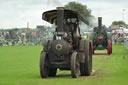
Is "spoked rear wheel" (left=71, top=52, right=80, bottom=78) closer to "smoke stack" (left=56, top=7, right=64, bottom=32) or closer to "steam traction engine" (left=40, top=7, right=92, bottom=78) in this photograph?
"steam traction engine" (left=40, top=7, right=92, bottom=78)

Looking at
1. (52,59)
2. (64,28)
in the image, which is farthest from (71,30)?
(52,59)

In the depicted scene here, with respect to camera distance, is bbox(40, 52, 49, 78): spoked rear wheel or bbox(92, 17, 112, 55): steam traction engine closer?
bbox(40, 52, 49, 78): spoked rear wheel

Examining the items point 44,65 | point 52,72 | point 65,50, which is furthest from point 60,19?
point 52,72

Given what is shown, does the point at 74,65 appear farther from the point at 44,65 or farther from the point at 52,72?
the point at 52,72

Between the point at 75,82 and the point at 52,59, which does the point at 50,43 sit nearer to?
the point at 52,59

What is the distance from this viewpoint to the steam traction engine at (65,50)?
46.7 ft

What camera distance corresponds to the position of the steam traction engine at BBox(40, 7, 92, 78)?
46.7ft

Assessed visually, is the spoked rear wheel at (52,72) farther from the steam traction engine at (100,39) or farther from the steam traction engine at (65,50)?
the steam traction engine at (100,39)

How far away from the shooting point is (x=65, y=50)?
1418cm

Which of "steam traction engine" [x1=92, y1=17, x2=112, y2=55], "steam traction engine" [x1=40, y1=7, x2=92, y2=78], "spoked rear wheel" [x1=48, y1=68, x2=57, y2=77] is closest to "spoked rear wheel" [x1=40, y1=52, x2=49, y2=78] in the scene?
"steam traction engine" [x1=40, y1=7, x2=92, y2=78]

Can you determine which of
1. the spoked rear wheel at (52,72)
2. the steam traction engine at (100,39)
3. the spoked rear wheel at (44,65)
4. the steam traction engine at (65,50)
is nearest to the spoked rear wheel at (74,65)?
the steam traction engine at (65,50)

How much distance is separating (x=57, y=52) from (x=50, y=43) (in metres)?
0.61

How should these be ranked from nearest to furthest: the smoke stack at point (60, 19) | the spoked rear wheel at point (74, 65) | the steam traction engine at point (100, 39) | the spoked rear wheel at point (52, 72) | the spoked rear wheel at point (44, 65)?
1. the spoked rear wheel at point (74, 65)
2. the spoked rear wheel at point (44, 65)
3. the smoke stack at point (60, 19)
4. the spoked rear wheel at point (52, 72)
5. the steam traction engine at point (100, 39)

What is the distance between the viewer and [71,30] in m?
15.3
